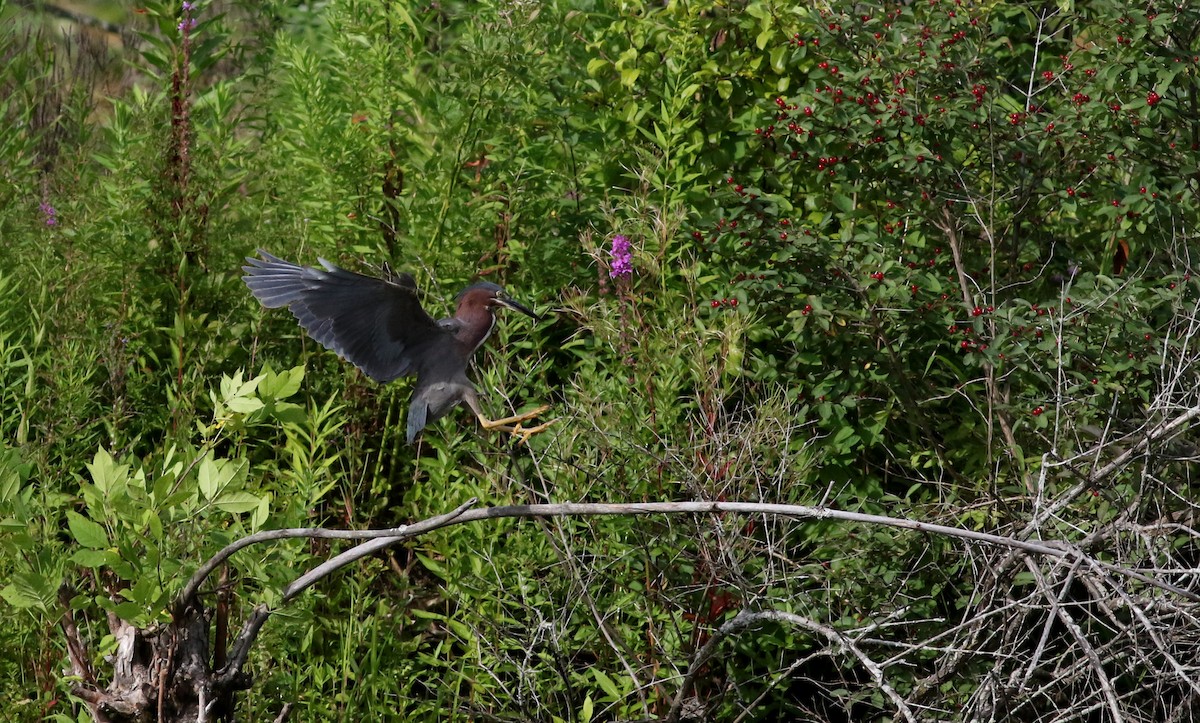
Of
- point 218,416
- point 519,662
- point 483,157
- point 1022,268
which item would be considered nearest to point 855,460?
point 1022,268

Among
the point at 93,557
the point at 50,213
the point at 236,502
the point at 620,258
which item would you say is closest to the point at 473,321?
the point at 620,258

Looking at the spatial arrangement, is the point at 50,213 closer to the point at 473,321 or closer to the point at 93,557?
the point at 473,321

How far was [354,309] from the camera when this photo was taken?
335 cm

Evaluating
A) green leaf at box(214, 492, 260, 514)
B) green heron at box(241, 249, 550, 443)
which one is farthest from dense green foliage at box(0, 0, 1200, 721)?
green leaf at box(214, 492, 260, 514)

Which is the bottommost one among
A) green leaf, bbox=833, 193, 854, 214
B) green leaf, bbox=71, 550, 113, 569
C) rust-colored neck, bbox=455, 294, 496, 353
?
green leaf, bbox=833, 193, 854, 214

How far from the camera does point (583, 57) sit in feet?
15.3

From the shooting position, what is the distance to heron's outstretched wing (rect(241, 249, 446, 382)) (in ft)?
10.8

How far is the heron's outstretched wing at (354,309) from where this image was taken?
3.30m

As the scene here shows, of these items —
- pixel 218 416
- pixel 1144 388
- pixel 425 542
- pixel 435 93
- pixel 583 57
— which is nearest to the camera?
pixel 218 416

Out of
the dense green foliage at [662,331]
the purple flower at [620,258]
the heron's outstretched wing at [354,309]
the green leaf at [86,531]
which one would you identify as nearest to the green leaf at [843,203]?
the dense green foliage at [662,331]

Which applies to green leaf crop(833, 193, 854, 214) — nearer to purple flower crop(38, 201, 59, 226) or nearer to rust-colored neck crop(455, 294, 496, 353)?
rust-colored neck crop(455, 294, 496, 353)

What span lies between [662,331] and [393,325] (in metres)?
0.72

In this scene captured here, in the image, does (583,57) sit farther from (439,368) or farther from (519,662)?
(519,662)

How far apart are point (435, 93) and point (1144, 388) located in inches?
87.3
